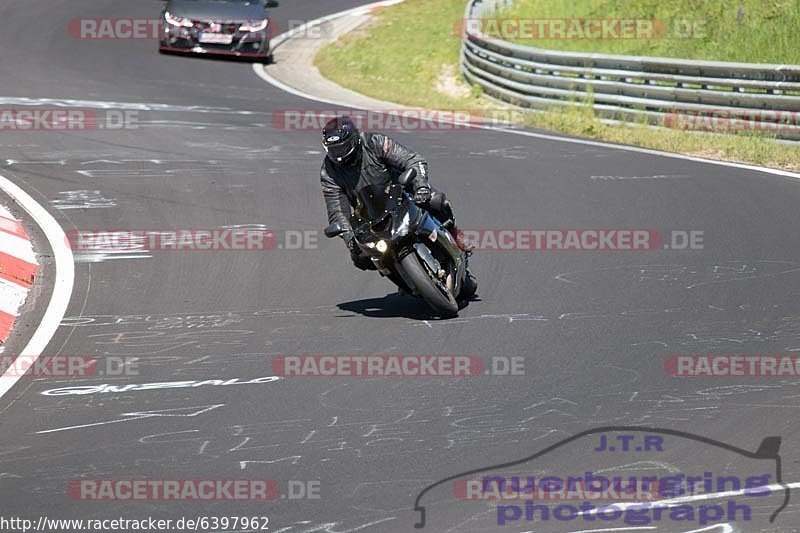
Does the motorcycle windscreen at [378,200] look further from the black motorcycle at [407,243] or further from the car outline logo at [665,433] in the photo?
the car outline logo at [665,433]

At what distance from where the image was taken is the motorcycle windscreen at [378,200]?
30.1 ft

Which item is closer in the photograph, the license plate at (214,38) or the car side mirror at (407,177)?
the car side mirror at (407,177)

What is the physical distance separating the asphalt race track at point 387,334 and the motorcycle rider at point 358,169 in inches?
28.3

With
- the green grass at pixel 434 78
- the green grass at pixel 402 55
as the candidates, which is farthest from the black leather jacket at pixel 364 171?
the green grass at pixel 402 55

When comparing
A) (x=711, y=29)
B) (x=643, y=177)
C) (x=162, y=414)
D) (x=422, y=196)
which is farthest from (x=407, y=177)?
(x=711, y=29)

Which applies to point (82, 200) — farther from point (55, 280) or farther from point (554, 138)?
point (554, 138)

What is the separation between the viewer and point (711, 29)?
2517 cm

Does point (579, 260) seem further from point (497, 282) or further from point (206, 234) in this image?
point (206, 234)

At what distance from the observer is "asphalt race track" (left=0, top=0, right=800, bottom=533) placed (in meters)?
6.21

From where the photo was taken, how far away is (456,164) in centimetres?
1619

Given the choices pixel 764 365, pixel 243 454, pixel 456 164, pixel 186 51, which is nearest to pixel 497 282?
pixel 764 365

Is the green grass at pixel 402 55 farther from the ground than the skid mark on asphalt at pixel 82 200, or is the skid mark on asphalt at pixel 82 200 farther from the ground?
the skid mark on asphalt at pixel 82 200

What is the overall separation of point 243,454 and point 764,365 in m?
3.37

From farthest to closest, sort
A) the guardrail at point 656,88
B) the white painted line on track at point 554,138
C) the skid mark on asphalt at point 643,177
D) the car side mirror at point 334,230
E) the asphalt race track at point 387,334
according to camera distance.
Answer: the guardrail at point 656,88
the white painted line on track at point 554,138
the skid mark on asphalt at point 643,177
the car side mirror at point 334,230
the asphalt race track at point 387,334
